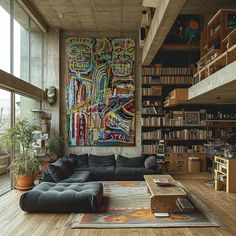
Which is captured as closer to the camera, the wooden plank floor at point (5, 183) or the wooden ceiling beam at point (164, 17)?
the wooden ceiling beam at point (164, 17)

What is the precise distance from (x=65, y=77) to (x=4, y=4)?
3407mm

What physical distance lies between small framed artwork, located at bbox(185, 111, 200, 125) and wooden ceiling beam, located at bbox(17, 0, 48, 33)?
512 centimetres

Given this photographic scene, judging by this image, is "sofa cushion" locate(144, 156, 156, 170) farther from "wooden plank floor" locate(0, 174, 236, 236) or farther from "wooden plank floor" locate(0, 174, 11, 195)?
"wooden plank floor" locate(0, 174, 11, 195)

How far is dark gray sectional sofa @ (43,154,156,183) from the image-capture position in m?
6.57

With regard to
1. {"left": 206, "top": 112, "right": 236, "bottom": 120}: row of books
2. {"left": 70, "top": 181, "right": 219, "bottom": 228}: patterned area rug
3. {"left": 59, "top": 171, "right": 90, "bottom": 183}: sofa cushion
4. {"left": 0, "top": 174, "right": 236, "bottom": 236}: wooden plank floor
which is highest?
{"left": 206, "top": 112, "right": 236, "bottom": 120}: row of books

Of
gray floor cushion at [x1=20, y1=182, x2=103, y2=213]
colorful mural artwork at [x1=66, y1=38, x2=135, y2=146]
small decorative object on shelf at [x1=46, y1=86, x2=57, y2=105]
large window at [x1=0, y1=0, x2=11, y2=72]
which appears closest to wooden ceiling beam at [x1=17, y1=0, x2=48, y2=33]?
large window at [x1=0, y1=0, x2=11, y2=72]

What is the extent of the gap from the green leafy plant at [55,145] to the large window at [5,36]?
3022 millimetres

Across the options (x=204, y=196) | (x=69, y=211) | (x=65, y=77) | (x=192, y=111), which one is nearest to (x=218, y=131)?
(x=192, y=111)

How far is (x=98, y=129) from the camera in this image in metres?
9.50

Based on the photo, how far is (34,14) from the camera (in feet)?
26.1

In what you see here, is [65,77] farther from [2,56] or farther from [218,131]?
[218,131]

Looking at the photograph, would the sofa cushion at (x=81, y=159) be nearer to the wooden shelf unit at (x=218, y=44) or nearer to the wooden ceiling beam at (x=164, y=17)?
the wooden ceiling beam at (x=164, y=17)

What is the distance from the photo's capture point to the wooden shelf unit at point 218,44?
5950mm

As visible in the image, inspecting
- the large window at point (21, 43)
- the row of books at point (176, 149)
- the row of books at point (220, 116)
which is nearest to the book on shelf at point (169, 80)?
the row of books at point (220, 116)
